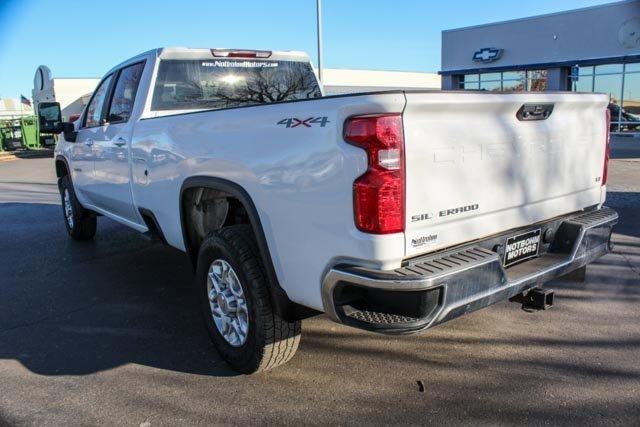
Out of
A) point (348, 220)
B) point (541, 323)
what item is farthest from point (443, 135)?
point (541, 323)

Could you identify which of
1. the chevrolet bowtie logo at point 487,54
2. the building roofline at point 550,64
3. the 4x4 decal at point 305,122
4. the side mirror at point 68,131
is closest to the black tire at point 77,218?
the side mirror at point 68,131

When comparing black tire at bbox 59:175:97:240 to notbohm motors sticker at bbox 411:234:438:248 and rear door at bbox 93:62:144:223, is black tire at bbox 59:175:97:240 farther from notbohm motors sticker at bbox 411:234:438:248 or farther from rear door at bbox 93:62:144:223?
notbohm motors sticker at bbox 411:234:438:248

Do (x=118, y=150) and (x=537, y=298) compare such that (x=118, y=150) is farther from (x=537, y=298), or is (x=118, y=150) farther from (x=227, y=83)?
(x=537, y=298)

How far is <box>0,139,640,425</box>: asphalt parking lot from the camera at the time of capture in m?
3.07

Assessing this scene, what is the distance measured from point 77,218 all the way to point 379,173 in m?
5.40

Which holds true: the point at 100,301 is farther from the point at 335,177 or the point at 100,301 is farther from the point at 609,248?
the point at 609,248

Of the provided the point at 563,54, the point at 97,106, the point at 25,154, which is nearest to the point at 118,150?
the point at 97,106

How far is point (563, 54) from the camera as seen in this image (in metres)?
24.6

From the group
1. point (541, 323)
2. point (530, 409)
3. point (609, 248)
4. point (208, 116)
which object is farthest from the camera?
point (541, 323)

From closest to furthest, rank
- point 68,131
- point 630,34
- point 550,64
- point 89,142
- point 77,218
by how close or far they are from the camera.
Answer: point 89,142, point 68,131, point 77,218, point 630,34, point 550,64

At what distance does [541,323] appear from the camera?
164 inches

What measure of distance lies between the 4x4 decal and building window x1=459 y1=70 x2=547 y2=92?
79.6 ft

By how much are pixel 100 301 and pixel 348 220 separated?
3.14m

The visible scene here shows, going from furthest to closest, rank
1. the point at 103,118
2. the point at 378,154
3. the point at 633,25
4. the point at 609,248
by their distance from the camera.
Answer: the point at 633,25, the point at 103,118, the point at 609,248, the point at 378,154
